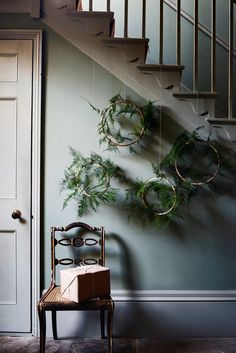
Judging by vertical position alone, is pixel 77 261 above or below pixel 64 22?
below

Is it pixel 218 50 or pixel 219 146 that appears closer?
pixel 219 146

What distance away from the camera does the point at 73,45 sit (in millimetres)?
2531

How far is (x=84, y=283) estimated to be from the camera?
6.68ft

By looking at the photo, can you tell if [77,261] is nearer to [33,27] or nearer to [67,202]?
[67,202]

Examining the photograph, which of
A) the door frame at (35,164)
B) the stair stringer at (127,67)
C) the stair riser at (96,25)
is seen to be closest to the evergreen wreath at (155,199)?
the stair stringer at (127,67)

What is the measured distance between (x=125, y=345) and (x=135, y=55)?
2064 millimetres

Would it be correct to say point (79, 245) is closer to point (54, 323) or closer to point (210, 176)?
point (54, 323)

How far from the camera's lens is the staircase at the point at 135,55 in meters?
2.45

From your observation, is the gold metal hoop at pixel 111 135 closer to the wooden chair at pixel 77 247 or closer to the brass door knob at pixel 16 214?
the wooden chair at pixel 77 247

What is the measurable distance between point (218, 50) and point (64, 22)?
1.51 meters

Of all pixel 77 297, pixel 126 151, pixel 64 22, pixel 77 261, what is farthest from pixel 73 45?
pixel 77 297

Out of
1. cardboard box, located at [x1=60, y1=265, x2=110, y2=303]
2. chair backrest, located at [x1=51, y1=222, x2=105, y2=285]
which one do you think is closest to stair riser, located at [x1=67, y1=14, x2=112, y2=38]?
chair backrest, located at [x1=51, y1=222, x2=105, y2=285]

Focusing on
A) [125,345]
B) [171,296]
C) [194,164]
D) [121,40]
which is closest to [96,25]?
[121,40]

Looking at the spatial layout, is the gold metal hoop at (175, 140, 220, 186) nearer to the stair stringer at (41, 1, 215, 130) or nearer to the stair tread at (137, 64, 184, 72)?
the stair stringer at (41, 1, 215, 130)
